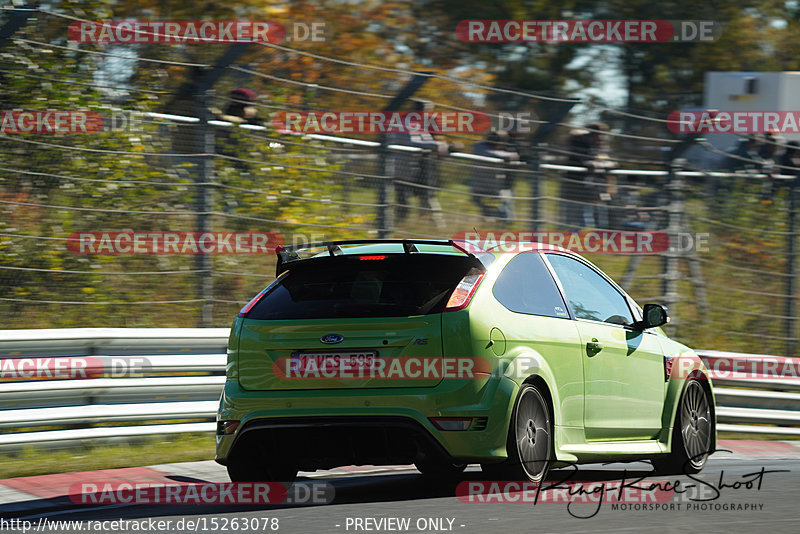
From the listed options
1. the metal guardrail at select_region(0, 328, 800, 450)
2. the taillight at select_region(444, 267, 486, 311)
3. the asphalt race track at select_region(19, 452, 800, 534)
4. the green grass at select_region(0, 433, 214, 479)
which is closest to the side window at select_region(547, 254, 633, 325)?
the taillight at select_region(444, 267, 486, 311)

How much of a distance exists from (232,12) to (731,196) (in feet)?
29.5

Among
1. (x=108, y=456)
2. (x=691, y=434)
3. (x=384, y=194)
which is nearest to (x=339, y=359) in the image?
(x=108, y=456)

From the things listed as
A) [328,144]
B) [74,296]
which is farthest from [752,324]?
[74,296]

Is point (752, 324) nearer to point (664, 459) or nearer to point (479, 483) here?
point (664, 459)

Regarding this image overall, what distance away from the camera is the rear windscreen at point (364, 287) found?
7637 mm

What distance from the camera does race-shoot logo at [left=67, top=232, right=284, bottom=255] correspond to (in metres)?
12.2

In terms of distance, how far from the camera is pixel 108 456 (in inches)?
386

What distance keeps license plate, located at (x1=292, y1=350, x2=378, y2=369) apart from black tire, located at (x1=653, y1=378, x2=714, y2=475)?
3.05 m

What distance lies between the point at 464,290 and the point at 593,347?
1450 mm

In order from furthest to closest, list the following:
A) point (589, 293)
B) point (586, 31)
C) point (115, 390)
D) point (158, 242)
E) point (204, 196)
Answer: point (586, 31), point (158, 242), point (204, 196), point (115, 390), point (589, 293)

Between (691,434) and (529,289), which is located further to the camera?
(691,434)

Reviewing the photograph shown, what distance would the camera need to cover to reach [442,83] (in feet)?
47.7

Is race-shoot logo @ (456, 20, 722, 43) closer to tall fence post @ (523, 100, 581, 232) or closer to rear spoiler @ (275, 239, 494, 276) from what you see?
tall fence post @ (523, 100, 581, 232)

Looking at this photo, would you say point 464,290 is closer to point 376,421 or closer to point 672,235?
point 376,421
